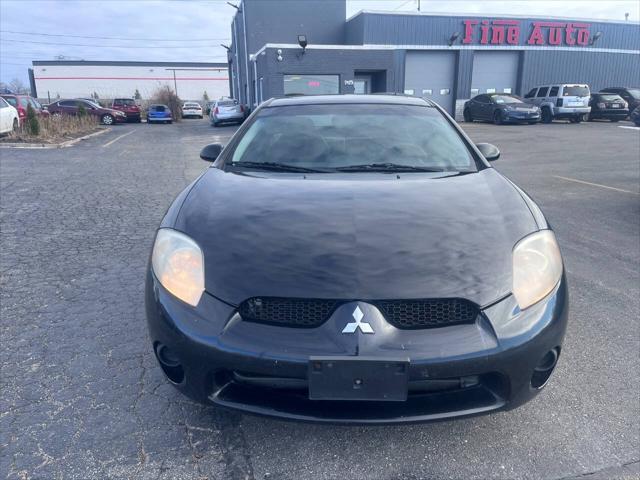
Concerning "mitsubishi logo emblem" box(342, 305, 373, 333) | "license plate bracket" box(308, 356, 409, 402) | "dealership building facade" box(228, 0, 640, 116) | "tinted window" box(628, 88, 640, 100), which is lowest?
"license plate bracket" box(308, 356, 409, 402)

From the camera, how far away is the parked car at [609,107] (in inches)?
899

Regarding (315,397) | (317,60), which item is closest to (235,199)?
(315,397)

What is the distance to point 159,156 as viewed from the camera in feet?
41.8

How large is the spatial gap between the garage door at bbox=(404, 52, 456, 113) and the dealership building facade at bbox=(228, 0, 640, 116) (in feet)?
0.18

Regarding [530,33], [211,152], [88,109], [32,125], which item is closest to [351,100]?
[211,152]

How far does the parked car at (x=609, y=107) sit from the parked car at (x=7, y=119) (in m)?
24.4

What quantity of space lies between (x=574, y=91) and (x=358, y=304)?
2453cm

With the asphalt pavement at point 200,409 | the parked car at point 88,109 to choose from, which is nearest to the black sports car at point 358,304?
the asphalt pavement at point 200,409

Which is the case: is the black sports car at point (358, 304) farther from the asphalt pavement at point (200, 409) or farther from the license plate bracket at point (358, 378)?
the asphalt pavement at point (200, 409)

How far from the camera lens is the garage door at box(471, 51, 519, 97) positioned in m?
27.9

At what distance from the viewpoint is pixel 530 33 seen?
2762 cm

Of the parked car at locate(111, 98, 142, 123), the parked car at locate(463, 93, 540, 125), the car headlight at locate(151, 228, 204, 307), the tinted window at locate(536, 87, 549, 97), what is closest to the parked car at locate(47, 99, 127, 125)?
the parked car at locate(111, 98, 142, 123)

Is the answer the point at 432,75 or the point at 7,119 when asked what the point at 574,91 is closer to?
the point at 432,75

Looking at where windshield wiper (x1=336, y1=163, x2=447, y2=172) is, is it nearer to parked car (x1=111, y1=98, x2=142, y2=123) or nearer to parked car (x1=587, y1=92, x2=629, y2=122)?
parked car (x1=587, y1=92, x2=629, y2=122)
